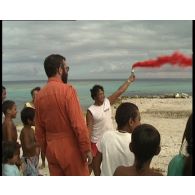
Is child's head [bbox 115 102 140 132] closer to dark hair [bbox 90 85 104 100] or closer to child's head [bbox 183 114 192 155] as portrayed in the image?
child's head [bbox 183 114 192 155]

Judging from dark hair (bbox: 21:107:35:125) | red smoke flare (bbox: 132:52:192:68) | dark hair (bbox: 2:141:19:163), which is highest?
red smoke flare (bbox: 132:52:192:68)

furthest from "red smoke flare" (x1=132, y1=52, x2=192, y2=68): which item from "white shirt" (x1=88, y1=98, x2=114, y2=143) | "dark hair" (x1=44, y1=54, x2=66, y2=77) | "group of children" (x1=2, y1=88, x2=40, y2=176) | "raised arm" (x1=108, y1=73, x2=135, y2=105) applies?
"group of children" (x1=2, y1=88, x2=40, y2=176)

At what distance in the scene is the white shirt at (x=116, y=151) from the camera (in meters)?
2.42

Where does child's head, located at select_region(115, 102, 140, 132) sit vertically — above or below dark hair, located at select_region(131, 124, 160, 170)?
above

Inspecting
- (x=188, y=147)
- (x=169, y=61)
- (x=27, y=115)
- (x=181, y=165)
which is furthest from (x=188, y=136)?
(x=27, y=115)

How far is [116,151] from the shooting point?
96.0 inches

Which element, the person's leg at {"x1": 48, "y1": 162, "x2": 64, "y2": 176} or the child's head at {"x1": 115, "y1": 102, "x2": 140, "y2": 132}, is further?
the person's leg at {"x1": 48, "y1": 162, "x2": 64, "y2": 176}

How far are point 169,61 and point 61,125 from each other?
1.34 meters

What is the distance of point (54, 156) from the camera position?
2.99 metres

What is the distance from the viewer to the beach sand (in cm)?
430

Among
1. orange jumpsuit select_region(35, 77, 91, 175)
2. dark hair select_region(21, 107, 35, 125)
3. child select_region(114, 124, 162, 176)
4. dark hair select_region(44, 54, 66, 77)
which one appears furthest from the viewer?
dark hair select_region(21, 107, 35, 125)

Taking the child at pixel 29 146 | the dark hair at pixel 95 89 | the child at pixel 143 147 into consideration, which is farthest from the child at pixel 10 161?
the child at pixel 143 147

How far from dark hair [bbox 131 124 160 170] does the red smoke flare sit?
1354mm
